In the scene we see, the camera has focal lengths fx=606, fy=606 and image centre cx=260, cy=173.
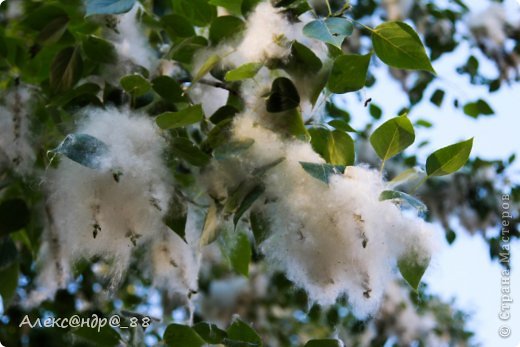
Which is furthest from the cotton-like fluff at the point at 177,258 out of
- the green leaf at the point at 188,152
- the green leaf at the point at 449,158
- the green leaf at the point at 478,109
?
the green leaf at the point at 478,109

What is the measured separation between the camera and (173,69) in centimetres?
103

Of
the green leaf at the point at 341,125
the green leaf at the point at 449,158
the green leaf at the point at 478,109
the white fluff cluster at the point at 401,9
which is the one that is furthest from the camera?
the white fluff cluster at the point at 401,9

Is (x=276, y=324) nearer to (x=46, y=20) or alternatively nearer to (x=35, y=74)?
(x=35, y=74)

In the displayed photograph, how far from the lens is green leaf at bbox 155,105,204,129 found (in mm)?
692

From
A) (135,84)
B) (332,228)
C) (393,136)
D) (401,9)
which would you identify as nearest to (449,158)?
(393,136)

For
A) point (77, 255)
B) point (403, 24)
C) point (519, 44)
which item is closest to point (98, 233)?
point (77, 255)

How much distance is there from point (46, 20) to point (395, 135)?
55 cm

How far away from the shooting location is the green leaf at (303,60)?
2.23 feet

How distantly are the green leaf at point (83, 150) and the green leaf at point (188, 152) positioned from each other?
11 cm

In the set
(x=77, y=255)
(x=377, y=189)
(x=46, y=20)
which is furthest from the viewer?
(x=46, y=20)

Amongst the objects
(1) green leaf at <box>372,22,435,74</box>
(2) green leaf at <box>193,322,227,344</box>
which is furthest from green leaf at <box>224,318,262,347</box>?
(1) green leaf at <box>372,22,435,74</box>

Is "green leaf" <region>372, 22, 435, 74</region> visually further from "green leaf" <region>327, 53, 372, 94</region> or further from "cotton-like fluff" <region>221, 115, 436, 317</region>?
"cotton-like fluff" <region>221, 115, 436, 317</region>

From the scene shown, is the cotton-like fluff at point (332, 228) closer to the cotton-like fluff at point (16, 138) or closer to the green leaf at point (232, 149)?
the green leaf at point (232, 149)

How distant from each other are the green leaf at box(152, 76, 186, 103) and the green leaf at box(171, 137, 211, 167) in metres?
0.12
